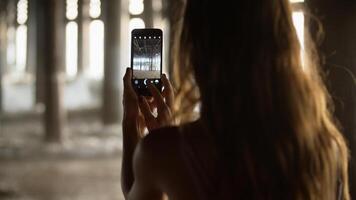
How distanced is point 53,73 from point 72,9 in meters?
5.15

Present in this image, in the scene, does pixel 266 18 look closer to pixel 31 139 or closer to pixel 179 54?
pixel 179 54

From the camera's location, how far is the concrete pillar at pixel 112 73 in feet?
25.5

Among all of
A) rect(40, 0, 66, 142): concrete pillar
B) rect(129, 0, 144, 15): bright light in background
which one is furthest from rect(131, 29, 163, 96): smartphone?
rect(129, 0, 144, 15): bright light in background

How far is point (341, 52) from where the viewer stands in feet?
3.50

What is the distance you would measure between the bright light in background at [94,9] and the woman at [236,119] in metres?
9.78

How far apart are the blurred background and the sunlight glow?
2 cm

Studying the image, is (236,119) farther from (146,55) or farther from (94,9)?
(94,9)

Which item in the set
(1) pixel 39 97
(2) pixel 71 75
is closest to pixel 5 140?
(1) pixel 39 97

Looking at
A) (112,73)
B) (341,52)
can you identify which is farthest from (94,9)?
(341,52)

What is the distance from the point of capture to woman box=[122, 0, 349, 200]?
666 mm

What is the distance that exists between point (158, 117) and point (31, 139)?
5.69 m

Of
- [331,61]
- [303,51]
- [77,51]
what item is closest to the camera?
[303,51]

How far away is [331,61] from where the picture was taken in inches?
42.2

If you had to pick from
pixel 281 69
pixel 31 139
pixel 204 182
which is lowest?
pixel 31 139
